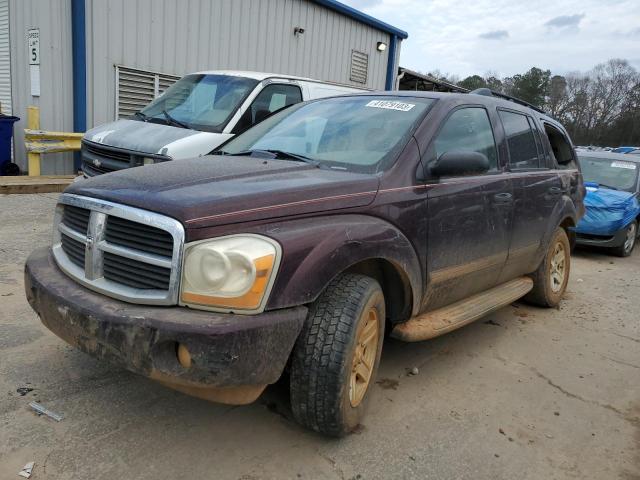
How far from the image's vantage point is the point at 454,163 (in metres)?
3.09

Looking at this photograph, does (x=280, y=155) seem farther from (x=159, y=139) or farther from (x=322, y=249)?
(x=159, y=139)

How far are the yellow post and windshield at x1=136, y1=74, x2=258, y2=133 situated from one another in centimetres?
333

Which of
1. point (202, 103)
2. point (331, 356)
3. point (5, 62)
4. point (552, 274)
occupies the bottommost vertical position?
point (552, 274)

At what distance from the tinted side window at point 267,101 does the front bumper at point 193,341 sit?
422cm

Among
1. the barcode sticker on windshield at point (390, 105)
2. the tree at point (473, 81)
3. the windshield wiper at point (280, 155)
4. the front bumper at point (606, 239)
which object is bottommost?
the front bumper at point (606, 239)

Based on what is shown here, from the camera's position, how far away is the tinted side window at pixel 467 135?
134 inches

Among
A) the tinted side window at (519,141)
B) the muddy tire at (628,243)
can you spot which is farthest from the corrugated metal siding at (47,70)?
the muddy tire at (628,243)

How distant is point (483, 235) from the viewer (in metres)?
3.61

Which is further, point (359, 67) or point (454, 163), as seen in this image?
point (359, 67)

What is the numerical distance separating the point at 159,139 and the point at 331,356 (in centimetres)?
421

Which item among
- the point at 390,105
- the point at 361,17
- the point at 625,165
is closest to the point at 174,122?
the point at 390,105

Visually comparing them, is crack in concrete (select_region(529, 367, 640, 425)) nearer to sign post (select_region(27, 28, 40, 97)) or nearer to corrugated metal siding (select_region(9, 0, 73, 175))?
corrugated metal siding (select_region(9, 0, 73, 175))

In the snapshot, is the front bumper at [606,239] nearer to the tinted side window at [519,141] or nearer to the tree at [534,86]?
the tinted side window at [519,141]

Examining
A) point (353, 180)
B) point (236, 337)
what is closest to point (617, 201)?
point (353, 180)
